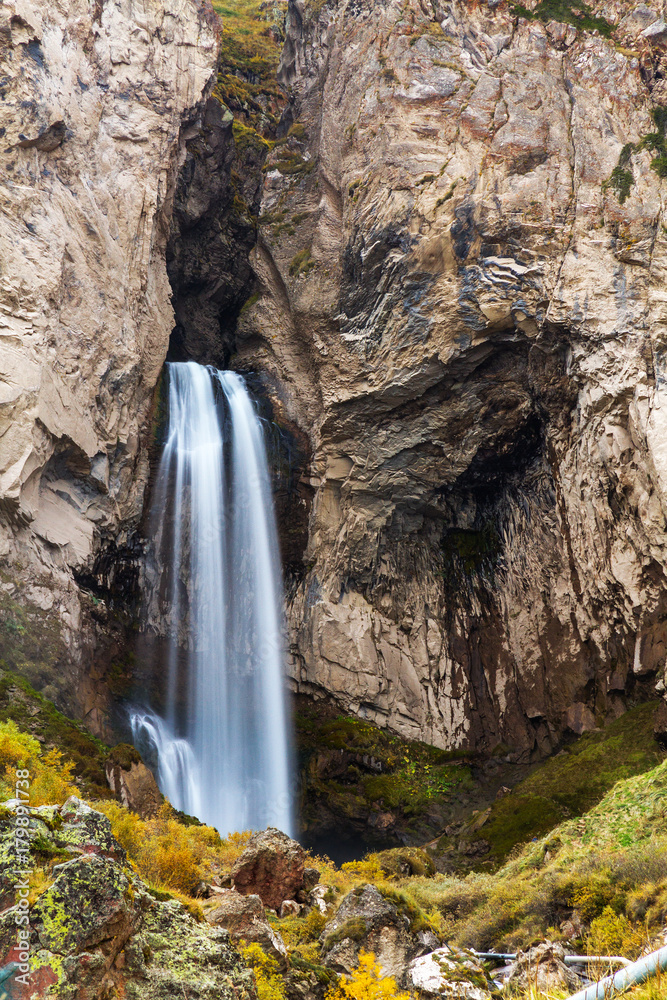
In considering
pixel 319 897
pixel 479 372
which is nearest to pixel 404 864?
pixel 319 897

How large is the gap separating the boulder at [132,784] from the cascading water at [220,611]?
5.99 metres

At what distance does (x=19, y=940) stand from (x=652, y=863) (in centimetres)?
841

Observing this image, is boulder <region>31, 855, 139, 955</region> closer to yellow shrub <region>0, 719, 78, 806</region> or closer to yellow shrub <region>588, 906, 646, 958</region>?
yellow shrub <region>0, 719, 78, 806</region>

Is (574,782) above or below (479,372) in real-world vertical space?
below

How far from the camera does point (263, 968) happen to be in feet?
20.3

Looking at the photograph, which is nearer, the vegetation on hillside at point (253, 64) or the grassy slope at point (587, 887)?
the grassy slope at point (587, 887)

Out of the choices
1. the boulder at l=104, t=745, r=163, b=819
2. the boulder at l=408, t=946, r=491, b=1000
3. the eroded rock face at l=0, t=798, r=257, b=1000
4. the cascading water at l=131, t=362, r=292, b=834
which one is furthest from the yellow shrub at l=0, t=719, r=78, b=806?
the cascading water at l=131, t=362, r=292, b=834

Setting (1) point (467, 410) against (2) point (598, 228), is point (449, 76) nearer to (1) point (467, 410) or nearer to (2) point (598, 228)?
(2) point (598, 228)

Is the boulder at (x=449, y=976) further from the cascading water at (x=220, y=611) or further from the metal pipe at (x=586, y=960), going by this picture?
the cascading water at (x=220, y=611)

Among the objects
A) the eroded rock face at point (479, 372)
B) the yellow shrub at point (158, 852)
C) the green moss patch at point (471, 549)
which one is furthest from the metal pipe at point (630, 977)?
the green moss patch at point (471, 549)

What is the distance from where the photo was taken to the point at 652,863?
8422 millimetres

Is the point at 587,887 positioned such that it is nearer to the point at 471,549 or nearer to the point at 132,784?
the point at 132,784

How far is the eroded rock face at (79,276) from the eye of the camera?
18.3 meters

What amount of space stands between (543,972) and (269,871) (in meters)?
5.41
